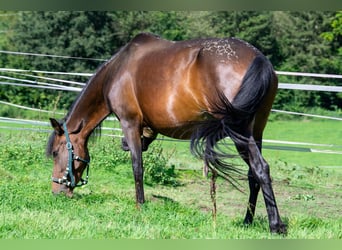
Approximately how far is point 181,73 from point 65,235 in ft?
6.14

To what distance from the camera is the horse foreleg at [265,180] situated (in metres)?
4.69

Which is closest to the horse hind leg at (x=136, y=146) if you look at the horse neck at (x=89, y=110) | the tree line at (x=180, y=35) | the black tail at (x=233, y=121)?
the horse neck at (x=89, y=110)

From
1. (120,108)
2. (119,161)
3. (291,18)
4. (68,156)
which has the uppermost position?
(120,108)

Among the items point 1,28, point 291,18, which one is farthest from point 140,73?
point 1,28

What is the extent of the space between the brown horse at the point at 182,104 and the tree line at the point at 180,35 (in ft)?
59.1

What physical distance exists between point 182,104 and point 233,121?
698 mm

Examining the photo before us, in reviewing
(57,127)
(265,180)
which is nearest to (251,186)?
(265,180)

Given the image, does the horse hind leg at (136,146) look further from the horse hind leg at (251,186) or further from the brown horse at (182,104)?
the horse hind leg at (251,186)

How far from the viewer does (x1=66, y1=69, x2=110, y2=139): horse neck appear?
20.5 feet

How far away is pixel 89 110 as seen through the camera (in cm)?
632

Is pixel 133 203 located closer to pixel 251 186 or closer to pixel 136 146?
pixel 136 146

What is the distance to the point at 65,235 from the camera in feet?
13.3

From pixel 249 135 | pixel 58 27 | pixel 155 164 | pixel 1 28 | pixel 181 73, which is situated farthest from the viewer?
pixel 1 28

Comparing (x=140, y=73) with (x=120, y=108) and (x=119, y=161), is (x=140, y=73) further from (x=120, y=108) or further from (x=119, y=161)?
(x=119, y=161)
